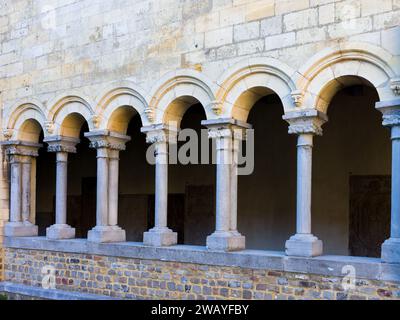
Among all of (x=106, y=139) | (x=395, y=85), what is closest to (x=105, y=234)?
(x=106, y=139)

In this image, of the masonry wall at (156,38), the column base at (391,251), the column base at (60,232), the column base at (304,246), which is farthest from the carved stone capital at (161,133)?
the column base at (391,251)

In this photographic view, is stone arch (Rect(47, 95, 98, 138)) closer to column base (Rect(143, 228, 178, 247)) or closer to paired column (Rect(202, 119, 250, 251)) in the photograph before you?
column base (Rect(143, 228, 178, 247))

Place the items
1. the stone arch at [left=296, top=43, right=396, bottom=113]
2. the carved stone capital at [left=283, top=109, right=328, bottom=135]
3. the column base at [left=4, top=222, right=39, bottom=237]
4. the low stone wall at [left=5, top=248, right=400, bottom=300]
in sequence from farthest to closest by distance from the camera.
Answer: the column base at [left=4, top=222, right=39, bottom=237], the carved stone capital at [left=283, top=109, right=328, bottom=135], the low stone wall at [left=5, top=248, right=400, bottom=300], the stone arch at [left=296, top=43, right=396, bottom=113]

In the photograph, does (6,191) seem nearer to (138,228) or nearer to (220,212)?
(138,228)

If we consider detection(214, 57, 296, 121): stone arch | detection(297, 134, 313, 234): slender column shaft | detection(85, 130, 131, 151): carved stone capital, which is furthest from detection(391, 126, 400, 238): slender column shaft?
detection(85, 130, 131, 151): carved stone capital

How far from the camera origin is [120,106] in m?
7.93


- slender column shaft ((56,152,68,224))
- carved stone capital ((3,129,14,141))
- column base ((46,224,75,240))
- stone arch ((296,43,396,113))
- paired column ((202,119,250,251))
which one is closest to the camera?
stone arch ((296,43,396,113))

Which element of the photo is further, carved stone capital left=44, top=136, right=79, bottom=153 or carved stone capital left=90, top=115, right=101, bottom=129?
carved stone capital left=44, top=136, right=79, bottom=153

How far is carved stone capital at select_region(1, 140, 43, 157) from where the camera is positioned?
30.1ft

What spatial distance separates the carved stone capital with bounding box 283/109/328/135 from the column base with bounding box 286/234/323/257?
1.10 meters

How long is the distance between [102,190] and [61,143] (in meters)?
1.14

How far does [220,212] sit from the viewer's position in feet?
22.3
